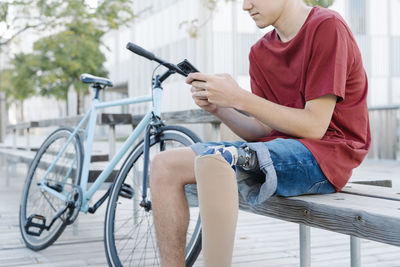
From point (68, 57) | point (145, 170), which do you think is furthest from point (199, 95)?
point (68, 57)

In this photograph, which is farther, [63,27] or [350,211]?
[63,27]

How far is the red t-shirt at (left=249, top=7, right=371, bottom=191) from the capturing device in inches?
71.2

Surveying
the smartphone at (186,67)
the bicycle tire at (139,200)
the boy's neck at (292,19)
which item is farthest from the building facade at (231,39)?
the boy's neck at (292,19)

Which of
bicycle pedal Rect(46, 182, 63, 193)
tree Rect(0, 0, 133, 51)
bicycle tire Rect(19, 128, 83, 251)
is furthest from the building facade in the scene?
bicycle pedal Rect(46, 182, 63, 193)

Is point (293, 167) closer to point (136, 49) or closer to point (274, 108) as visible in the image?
point (274, 108)

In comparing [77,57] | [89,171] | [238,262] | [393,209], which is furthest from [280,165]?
[77,57]

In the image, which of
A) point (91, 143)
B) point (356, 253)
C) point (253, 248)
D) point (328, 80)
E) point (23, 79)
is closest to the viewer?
point (328, 80)

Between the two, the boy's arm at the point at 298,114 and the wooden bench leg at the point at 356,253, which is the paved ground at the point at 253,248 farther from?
the boy's arm at the point at 298,114

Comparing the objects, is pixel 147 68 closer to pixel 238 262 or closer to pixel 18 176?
pixel 18 176

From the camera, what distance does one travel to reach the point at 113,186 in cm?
283

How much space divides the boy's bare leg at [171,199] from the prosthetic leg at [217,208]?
0.79 feet

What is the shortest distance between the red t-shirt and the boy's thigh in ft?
0.09

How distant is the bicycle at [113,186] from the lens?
8.59 ft

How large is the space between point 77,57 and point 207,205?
17.9 metres
